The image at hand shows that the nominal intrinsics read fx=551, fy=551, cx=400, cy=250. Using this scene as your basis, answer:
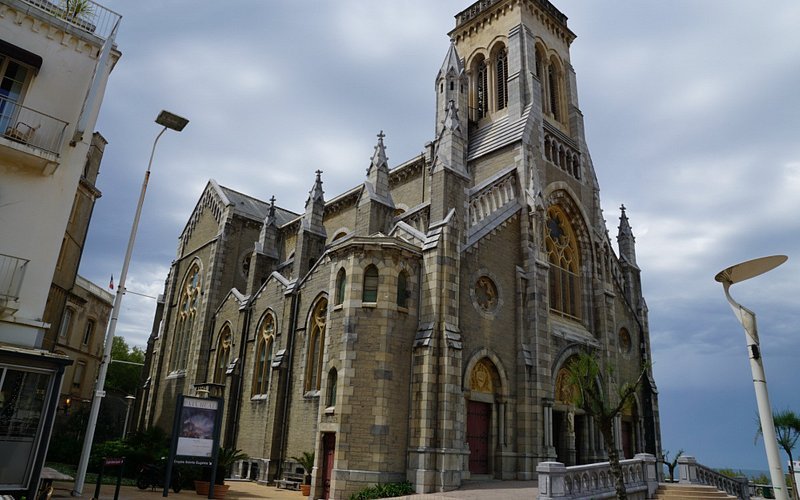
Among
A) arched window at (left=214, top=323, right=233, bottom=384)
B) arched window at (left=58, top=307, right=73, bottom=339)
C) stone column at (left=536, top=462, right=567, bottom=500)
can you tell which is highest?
arched window at (left=58, top=307, right=73, bottom=339)

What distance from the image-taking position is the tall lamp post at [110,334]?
46.6 ft

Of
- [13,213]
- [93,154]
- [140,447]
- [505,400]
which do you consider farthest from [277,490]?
[93,154]

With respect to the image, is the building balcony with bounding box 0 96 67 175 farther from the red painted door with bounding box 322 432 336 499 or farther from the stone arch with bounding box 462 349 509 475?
the stone arch with bounding box 462 349 509 475

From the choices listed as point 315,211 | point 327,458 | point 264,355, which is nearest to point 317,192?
point 315,211

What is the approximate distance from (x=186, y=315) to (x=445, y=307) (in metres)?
22.5

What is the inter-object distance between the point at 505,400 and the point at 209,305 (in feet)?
62.8

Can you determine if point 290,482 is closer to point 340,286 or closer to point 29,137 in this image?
point 340,286

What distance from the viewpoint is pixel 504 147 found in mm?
27016

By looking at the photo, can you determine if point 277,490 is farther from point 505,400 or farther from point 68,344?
point 68,344

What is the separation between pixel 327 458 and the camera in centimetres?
1891

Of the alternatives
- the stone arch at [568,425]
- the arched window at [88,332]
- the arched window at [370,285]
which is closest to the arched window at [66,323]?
the arched window at [88,332]

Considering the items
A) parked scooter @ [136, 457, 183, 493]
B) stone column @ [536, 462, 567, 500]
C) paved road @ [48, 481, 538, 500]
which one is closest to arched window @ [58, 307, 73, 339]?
paved road @ [48, 481, 538, 500]

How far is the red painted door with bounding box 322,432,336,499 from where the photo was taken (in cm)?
1870

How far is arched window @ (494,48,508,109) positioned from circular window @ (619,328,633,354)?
13.9 metres
